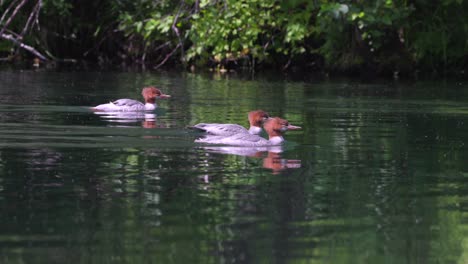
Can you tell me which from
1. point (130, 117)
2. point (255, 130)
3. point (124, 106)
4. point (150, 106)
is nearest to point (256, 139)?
point (255, 130)

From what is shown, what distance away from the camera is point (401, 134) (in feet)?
51.2

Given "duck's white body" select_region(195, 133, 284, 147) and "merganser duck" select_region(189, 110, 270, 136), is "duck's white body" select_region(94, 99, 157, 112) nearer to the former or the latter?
"merganser duck" select_region(189, 110, 270, 136)

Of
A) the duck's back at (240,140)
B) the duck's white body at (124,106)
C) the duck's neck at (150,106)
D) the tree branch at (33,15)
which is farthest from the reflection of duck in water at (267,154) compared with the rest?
the tree branch at (33,15)

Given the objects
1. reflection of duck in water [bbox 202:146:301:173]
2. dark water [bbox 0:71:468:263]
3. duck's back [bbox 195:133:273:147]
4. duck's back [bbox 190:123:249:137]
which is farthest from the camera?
duck's back [bbox 190:123:249:137]

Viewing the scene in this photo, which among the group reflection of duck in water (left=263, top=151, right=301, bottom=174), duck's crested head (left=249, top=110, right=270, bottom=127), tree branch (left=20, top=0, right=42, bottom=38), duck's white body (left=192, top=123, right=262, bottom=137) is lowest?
reflection of duck in water (left=263, top=151, right=301, bottom=174)

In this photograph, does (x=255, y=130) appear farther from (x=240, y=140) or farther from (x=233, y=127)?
(x=240, y=140)

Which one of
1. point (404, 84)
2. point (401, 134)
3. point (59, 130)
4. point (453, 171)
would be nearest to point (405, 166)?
point (453, 171)

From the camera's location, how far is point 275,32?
108ft

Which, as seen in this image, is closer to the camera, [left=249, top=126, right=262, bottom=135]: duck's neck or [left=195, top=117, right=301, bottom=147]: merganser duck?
[left=195, top=117, right=301, bottom=147]: merganser duck

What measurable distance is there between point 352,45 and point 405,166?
64.9ft

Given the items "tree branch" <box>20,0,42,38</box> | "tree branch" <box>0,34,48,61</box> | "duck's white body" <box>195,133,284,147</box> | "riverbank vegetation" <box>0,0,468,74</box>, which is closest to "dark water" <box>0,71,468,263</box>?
"duck's white body" <box>195,133,284,147</box>

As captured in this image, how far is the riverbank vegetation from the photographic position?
30594 mm

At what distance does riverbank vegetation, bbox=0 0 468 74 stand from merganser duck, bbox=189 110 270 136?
41.5ft

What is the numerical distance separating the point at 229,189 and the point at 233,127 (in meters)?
4.39
